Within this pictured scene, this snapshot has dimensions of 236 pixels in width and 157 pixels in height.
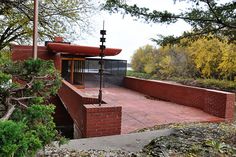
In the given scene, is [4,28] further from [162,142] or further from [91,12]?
[162,142]

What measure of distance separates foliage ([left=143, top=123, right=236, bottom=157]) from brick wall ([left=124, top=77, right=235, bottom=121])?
337cm

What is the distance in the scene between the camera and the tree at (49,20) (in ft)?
43.5

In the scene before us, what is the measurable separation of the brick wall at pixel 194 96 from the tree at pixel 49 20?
4912 mm

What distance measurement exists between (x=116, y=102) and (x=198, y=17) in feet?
22.1

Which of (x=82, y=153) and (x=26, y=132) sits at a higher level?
(x=26, y=132)

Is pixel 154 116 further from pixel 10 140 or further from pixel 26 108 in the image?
pixel 10 140

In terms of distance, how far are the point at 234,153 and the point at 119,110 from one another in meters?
2.59

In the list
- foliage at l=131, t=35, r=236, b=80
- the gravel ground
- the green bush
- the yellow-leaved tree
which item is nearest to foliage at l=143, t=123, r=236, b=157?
the gravel ground

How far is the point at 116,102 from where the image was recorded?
476 inches

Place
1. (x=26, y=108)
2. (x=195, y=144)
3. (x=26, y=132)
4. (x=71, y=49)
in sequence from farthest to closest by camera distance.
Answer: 1. (x=71, y=49)
2. (x=195, y=144)
3. (x=26, y=108)
4. (x=26, y=132)

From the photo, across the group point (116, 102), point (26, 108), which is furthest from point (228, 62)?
point (26, 108)

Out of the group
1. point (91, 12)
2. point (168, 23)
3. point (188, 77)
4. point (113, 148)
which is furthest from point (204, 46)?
point (113, 148)

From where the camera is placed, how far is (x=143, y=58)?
45656mm

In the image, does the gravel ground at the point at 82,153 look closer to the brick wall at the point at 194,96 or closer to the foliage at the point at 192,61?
the brick wall at the point at 194,96
